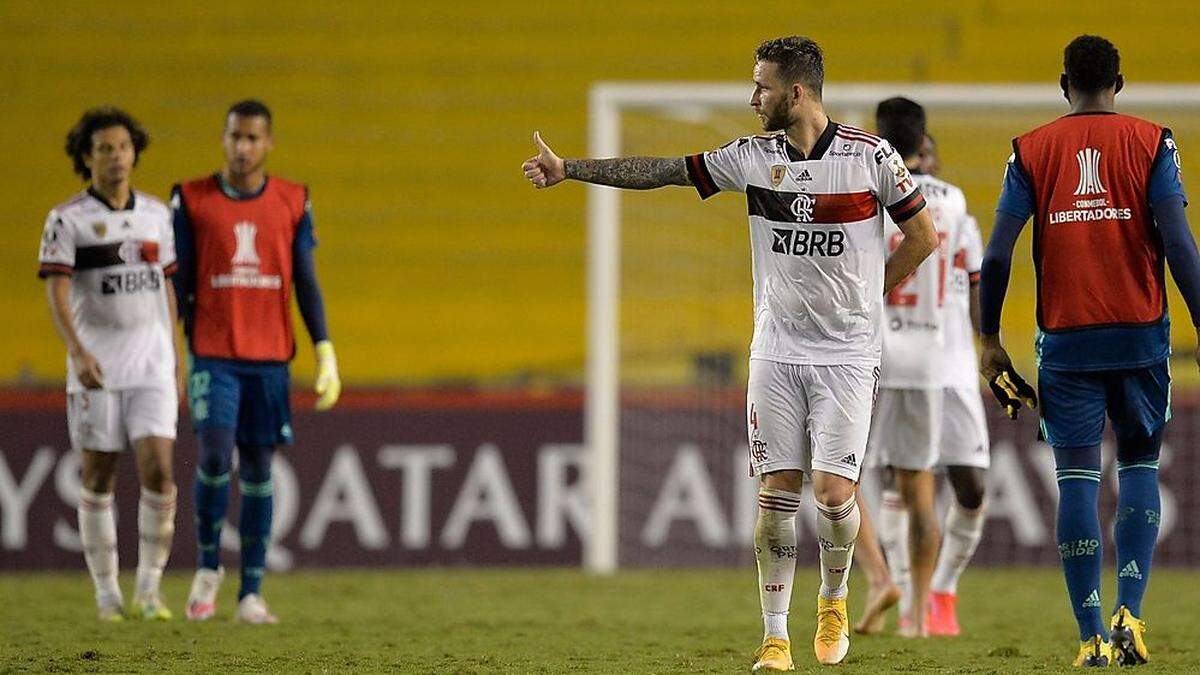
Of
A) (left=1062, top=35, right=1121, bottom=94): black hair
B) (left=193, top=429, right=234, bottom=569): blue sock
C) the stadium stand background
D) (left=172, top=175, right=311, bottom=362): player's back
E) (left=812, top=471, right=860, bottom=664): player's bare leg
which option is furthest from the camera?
the stadium stand background

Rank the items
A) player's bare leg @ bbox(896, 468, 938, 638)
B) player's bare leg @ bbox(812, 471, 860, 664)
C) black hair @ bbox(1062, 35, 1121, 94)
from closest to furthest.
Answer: black hair @ bbox(1062, 35, 1121, 94), player's bare leg @ bbox(812, 471, 860, 664), player's bare leg @ bbox(896, 468, 938, 638)

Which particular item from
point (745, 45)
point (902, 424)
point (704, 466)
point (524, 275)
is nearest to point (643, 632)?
point (902, 424)

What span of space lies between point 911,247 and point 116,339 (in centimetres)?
370

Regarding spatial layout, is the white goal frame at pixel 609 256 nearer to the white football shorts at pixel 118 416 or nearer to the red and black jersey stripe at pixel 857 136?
the white football shorts at pixel 118 416

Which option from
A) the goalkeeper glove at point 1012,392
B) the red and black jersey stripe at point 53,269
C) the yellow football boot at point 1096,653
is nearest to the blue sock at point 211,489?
the red and black jersey stripe at point 53,269

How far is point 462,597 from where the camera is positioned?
31.3 feet

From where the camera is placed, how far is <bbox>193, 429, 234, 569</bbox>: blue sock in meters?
7.83

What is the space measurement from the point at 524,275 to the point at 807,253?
833 cm

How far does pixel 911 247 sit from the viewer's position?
19.6 ft

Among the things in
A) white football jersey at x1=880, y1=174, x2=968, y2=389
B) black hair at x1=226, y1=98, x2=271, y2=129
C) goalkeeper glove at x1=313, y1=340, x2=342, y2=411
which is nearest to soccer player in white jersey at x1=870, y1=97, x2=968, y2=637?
white football jersey at x1=880, y1=174, x2=968, y2=389

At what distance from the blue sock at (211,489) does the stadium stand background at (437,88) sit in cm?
574

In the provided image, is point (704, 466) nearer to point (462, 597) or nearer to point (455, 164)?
point (462, 597)

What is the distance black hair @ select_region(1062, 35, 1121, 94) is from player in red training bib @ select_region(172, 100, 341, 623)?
356cm

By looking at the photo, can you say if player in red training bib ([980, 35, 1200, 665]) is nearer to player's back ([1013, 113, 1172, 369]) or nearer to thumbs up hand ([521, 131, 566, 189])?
player's back ([1013, 113, 1172, 369])
